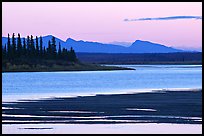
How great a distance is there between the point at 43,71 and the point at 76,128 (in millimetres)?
134678

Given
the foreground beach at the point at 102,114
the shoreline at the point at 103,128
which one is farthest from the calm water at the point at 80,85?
the shoreline at the point at 103,128

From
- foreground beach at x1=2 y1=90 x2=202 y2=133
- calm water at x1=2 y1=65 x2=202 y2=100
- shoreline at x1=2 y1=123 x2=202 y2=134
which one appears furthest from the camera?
calm water at x1=2 y1=65 x2=202 y2=100

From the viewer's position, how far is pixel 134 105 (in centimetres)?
3981

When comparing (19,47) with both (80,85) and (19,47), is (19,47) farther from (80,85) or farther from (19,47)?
(80,85)

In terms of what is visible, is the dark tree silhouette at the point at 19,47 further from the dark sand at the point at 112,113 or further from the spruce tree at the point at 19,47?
the dark sand at the point at 112,113

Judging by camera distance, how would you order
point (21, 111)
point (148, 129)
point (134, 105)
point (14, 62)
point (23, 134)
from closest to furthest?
1. point (23, 134)
2. point (148, 129)
3. point (21, 111)
4. point (134, 105)
5. point (14, 62)

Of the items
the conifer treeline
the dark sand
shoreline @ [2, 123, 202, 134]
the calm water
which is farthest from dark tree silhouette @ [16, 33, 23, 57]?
shoreline @ [2, 123, 202, 134]

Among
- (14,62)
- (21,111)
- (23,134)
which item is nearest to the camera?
(23,134)

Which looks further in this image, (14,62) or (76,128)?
(14,62)

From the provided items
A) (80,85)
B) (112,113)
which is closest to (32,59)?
(80,85)

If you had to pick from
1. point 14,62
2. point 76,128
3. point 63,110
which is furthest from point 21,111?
point 14,62

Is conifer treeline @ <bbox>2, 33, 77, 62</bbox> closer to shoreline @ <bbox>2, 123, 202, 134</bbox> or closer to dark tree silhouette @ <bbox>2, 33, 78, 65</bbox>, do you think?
dark tree silhouette @ <bbox>2, 33, 78, 65</bbox>

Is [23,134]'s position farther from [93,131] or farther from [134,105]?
[134,105]

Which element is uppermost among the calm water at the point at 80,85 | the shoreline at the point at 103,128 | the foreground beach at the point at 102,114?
the calm water at the point at 80,85
